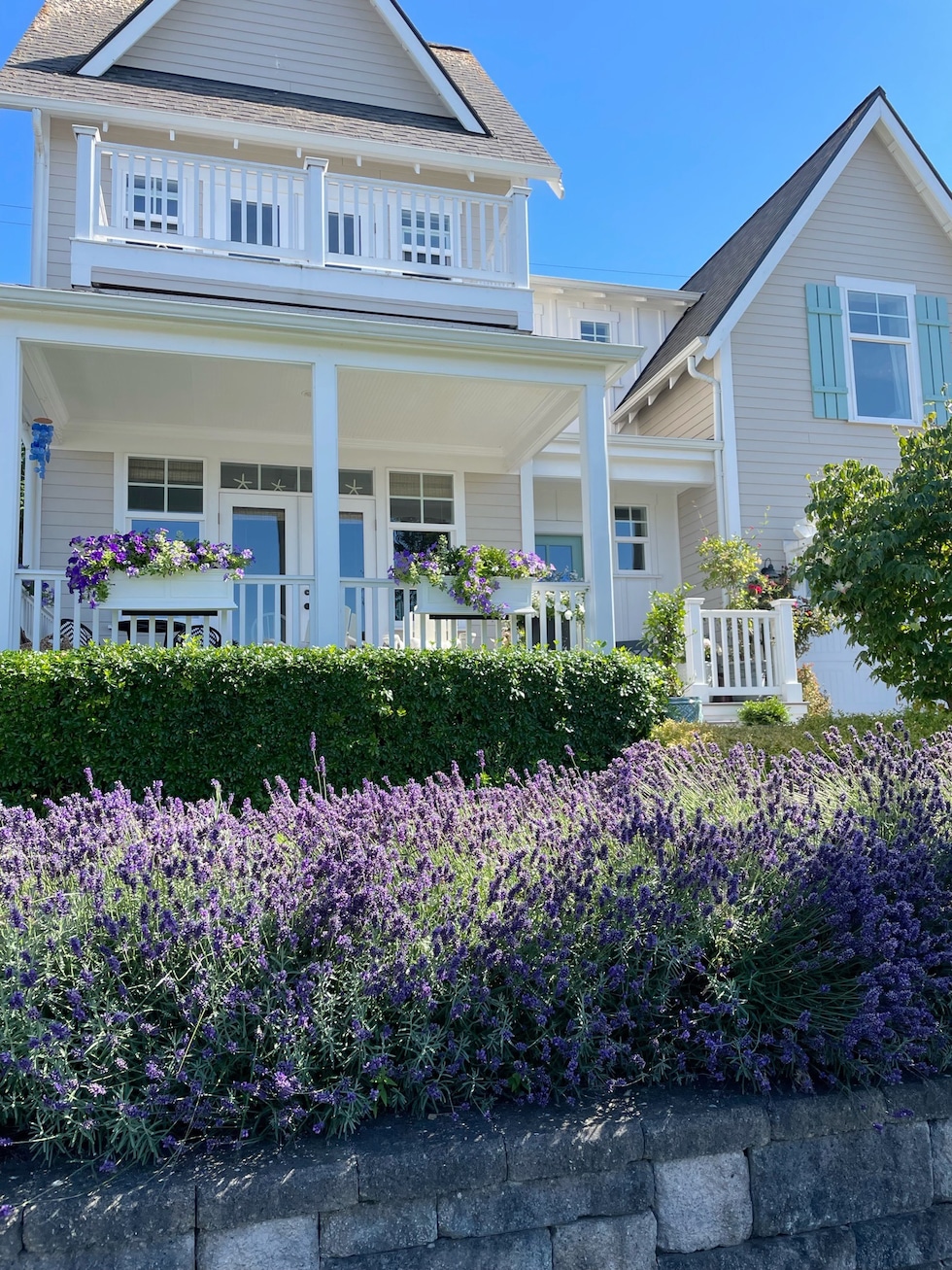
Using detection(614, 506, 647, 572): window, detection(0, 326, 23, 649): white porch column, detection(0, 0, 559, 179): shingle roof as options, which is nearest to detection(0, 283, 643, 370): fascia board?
detection(0, 326, 23, 649): white porch column

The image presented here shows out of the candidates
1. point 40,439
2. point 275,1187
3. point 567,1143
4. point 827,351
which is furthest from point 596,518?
point 275,1187

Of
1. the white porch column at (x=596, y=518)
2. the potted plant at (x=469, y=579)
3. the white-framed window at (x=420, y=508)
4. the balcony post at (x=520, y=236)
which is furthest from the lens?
the white-framed window at (x=420, y=508)

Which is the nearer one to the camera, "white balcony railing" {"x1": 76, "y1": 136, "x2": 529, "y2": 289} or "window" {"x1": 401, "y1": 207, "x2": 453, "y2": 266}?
"white balcony railing" {"x1": 76, "y1": 136, "x2": 529, "y2": 289}

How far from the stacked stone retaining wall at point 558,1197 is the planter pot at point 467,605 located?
5.60m

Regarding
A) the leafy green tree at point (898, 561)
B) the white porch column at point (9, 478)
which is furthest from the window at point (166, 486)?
the leafy green tree at point (898, 561)

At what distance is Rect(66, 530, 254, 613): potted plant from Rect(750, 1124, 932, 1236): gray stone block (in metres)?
5.85

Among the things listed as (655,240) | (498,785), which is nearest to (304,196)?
(498,785)

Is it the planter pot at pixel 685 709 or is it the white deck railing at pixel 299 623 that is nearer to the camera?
the white deck railing at pixel 299 623

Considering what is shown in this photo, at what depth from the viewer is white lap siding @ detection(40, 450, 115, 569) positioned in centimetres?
997

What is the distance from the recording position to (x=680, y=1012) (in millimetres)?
2445

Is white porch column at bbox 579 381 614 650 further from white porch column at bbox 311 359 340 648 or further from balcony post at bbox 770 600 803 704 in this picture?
white porch column at bbox 311 359 340 648

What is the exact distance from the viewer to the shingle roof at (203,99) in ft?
31.8

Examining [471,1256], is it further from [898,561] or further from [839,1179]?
[898,561]

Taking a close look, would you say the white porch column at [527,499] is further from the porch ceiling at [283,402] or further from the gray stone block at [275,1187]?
the gray stone block at [275,1187]
